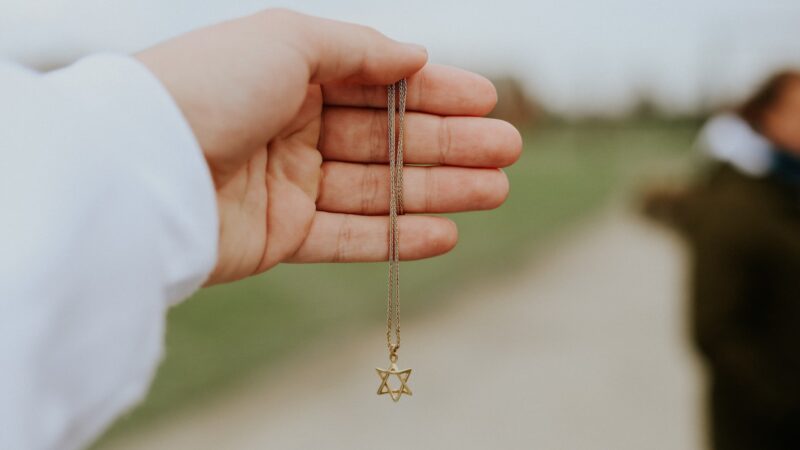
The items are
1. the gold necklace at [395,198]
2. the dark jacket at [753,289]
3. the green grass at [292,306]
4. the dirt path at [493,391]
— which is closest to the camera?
the gold necklace at [395,198]

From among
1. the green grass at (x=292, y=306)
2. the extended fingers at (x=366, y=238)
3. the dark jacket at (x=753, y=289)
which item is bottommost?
the green grass at (x=292, y=306)

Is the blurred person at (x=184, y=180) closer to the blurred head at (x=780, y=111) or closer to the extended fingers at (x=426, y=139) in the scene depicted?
the extended fingers at (x=426, y=139)

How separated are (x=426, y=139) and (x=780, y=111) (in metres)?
2.11

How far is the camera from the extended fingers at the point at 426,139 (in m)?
1.90

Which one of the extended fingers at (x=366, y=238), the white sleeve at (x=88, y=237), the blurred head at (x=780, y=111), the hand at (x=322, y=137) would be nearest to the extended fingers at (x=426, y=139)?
the hand at (x=322, y=137)

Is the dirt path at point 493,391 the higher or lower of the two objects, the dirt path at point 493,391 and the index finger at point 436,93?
the lower

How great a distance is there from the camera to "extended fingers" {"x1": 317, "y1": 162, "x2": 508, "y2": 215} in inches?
76.0

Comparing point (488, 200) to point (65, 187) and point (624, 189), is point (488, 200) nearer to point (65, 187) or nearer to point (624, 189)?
point (65, 187)

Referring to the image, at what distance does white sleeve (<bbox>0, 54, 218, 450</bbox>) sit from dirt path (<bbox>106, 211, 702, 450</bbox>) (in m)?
3.31

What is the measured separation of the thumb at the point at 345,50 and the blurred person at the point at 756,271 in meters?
2.04

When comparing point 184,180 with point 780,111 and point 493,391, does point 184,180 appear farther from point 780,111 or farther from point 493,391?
point 493,391

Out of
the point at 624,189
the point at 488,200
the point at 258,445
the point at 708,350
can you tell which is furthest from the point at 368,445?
the point at 624,189

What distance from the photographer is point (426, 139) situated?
1917 mm

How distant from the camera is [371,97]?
194cm
